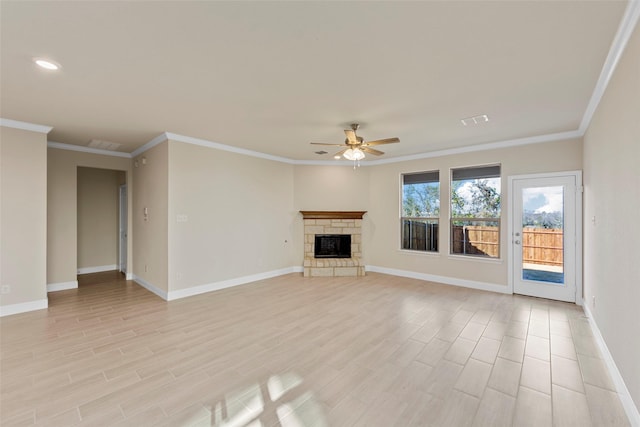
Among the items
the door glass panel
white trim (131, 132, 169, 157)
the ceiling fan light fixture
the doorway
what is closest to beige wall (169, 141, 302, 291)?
white trim (131, 132, 169, 157)

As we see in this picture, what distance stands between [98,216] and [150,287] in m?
3.03

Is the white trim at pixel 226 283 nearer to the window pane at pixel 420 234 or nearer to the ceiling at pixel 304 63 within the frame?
the window pane at pixel 420 234

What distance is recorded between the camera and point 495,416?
6.56 feet

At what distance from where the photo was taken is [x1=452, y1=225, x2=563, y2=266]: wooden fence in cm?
461

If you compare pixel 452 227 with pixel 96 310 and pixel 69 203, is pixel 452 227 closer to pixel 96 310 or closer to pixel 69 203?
pixel 96 310

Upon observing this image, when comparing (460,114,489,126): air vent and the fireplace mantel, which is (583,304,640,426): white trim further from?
the fireplace mantel

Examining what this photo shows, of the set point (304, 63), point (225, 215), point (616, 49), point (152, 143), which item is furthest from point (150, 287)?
point (616, 49)

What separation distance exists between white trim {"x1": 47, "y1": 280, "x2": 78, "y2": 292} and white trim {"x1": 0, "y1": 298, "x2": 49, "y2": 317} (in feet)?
3.66

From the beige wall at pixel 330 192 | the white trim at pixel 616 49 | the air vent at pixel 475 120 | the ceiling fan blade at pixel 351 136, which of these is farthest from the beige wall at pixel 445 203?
the ceiling fan blade at pixel 351 136

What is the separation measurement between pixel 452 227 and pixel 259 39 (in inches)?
202

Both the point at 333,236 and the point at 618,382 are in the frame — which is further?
the point at 333,236

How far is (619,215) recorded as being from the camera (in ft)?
7.73

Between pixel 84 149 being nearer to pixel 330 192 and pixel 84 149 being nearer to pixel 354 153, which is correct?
pixel 330 192

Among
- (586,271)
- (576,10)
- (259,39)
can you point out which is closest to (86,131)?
(259,39)
